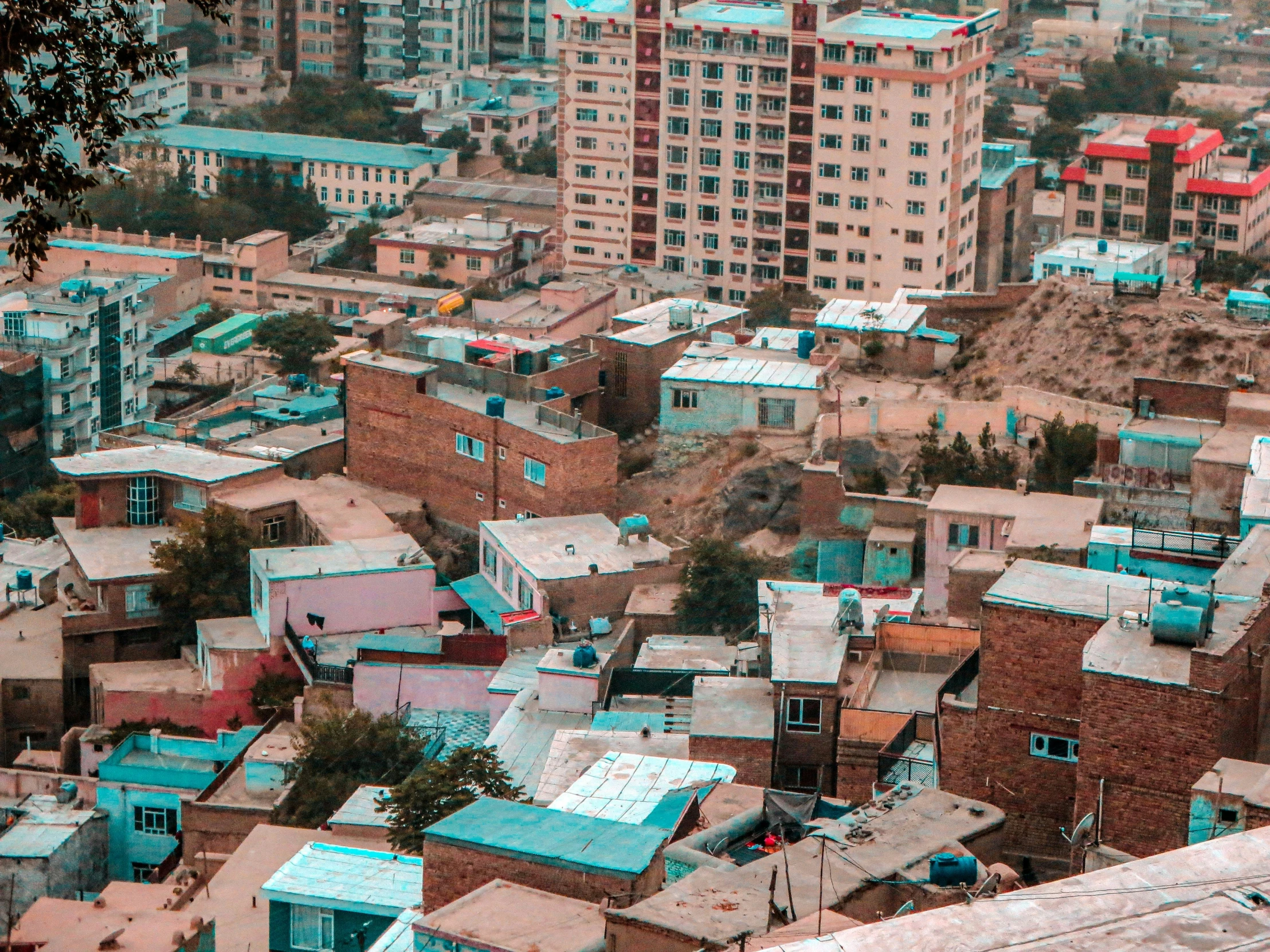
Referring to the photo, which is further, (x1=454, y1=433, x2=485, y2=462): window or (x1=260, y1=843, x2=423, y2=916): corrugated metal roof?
(x1=454, y1=433, x2=485, y2=462): window

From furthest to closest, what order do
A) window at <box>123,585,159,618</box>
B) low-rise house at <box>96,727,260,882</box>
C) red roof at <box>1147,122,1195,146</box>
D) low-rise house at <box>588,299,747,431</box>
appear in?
red roof at <box>1147,122,1195,146</box>
low-rise house at <box>588,299,747,431</box>
window at <box>123,585,159,618</box>
low-rise house at <box>96,727,260,882</box>

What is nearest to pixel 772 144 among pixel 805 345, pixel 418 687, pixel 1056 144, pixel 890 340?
pixel 1056 144

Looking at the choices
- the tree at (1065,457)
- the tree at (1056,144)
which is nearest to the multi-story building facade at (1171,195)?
the tree at (1056,144)

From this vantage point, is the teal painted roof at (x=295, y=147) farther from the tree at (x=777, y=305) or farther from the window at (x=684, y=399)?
the window at (x=684, y=399)

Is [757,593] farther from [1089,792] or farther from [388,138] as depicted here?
[388,138]

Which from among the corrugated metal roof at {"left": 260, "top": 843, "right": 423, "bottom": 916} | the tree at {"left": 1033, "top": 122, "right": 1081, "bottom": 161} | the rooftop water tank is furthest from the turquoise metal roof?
the tree at {"left": 1033, "top": 122, "right": 1081, "bottom": 161}

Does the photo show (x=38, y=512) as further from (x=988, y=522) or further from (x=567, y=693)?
(x=988, y=522)

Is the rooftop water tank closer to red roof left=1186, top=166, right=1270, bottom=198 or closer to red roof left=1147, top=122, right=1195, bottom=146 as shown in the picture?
red roof left=1186, top=166, right=1270, bottom=198
